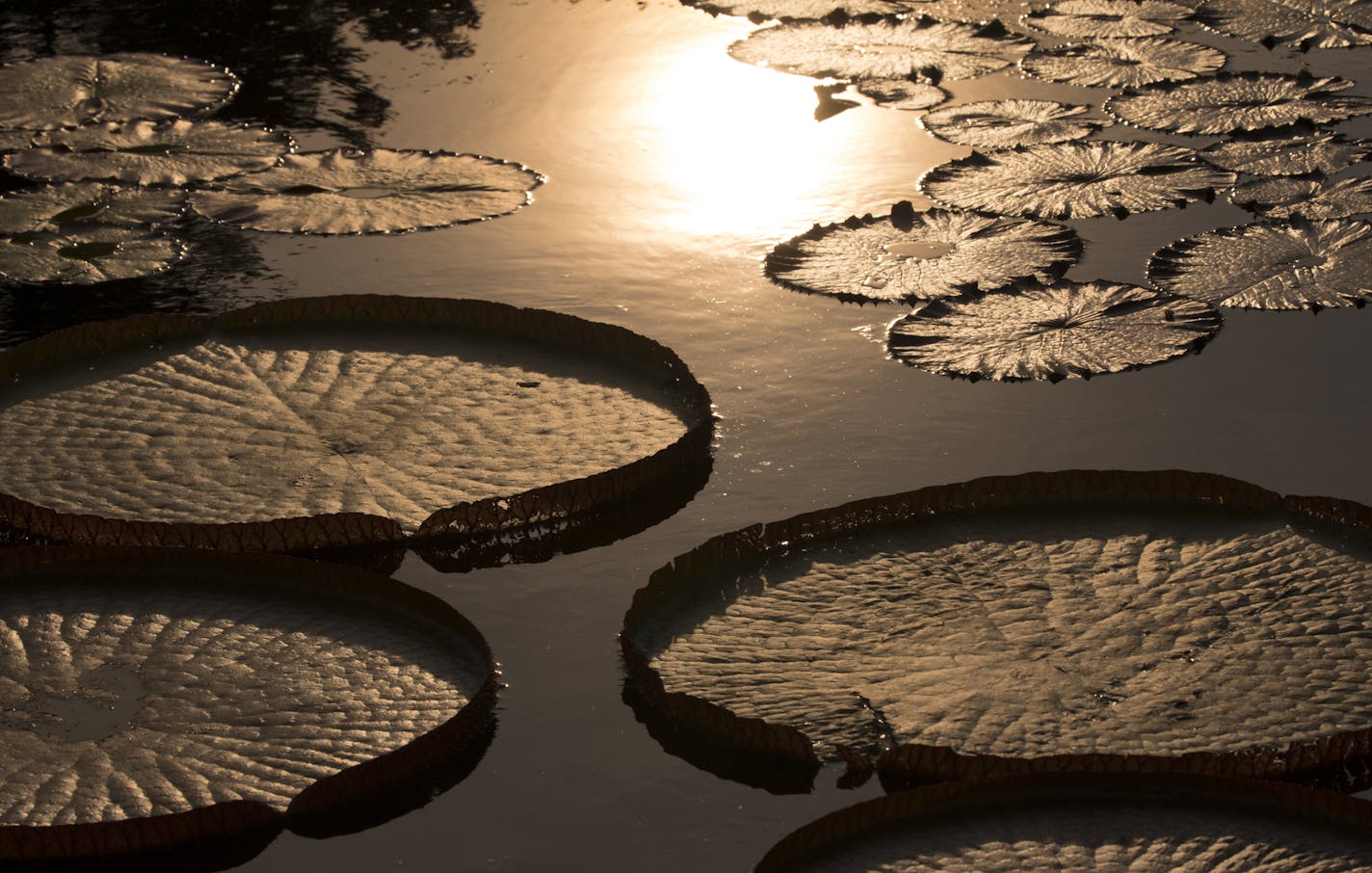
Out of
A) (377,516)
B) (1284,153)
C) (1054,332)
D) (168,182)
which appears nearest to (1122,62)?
(1284,153)

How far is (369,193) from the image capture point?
4.09 m

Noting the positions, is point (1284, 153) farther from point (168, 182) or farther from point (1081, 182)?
point (168, 182)

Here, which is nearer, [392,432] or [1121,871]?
[1121,871]

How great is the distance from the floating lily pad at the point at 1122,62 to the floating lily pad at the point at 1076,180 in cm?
64

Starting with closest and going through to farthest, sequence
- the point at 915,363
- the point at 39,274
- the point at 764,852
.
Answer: the point at 764,852, the point at 915,363, the point at 39,274

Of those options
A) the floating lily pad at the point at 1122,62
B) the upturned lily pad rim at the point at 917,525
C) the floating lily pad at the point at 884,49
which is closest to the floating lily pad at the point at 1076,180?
the floating lily pad at the point at 1122,62

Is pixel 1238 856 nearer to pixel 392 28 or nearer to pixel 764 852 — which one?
pixel 764 852

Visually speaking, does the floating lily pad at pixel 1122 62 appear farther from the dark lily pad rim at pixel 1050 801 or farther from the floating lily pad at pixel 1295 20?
the dark lily pad rim at pixel 1050 801

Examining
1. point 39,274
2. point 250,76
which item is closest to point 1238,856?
point 39,274

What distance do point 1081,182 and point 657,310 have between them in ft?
4.02

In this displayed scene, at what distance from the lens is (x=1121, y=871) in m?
1.80

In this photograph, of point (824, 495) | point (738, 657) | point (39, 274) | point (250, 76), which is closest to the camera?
point (738, 657)

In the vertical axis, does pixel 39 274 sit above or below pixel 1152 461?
below

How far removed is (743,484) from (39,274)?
1.82m
